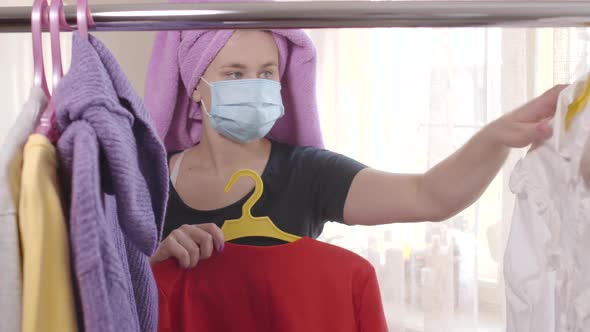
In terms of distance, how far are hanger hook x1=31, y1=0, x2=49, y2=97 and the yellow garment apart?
0.15 metres

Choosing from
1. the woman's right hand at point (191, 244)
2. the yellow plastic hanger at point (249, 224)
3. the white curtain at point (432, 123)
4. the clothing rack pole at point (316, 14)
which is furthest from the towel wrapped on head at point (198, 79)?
the white curtain at point (432, 123)

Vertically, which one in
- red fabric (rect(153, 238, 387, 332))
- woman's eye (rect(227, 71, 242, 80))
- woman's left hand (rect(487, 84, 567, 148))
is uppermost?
woman's eye (rect(227, 71, 242, 80))

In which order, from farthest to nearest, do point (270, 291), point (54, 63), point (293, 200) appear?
point (293, 200), point (270, 291), point (54, 63)

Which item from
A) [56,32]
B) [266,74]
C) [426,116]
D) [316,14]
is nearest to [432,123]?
[426,116]

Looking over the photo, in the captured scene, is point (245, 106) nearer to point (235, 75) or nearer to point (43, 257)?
point (235, 75)

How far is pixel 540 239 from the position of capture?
0.69 meters

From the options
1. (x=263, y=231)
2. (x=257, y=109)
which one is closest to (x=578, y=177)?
(x=263, y=231)

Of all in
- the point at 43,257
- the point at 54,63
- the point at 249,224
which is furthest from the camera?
the point at 249,224

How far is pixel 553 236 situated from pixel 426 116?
132cm

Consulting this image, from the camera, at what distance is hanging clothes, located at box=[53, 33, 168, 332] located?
0.51 m

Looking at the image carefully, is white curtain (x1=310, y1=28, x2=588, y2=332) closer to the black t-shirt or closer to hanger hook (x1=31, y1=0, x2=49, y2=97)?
the black t-shirt

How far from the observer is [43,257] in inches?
20.2

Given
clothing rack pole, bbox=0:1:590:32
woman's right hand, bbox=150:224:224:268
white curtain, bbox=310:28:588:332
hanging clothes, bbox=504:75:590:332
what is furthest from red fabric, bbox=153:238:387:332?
white curtain, bbox=310:28:588:332

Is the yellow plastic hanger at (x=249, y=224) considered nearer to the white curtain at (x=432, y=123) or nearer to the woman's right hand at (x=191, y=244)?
the woman's right hand at (x=191, y=244)
